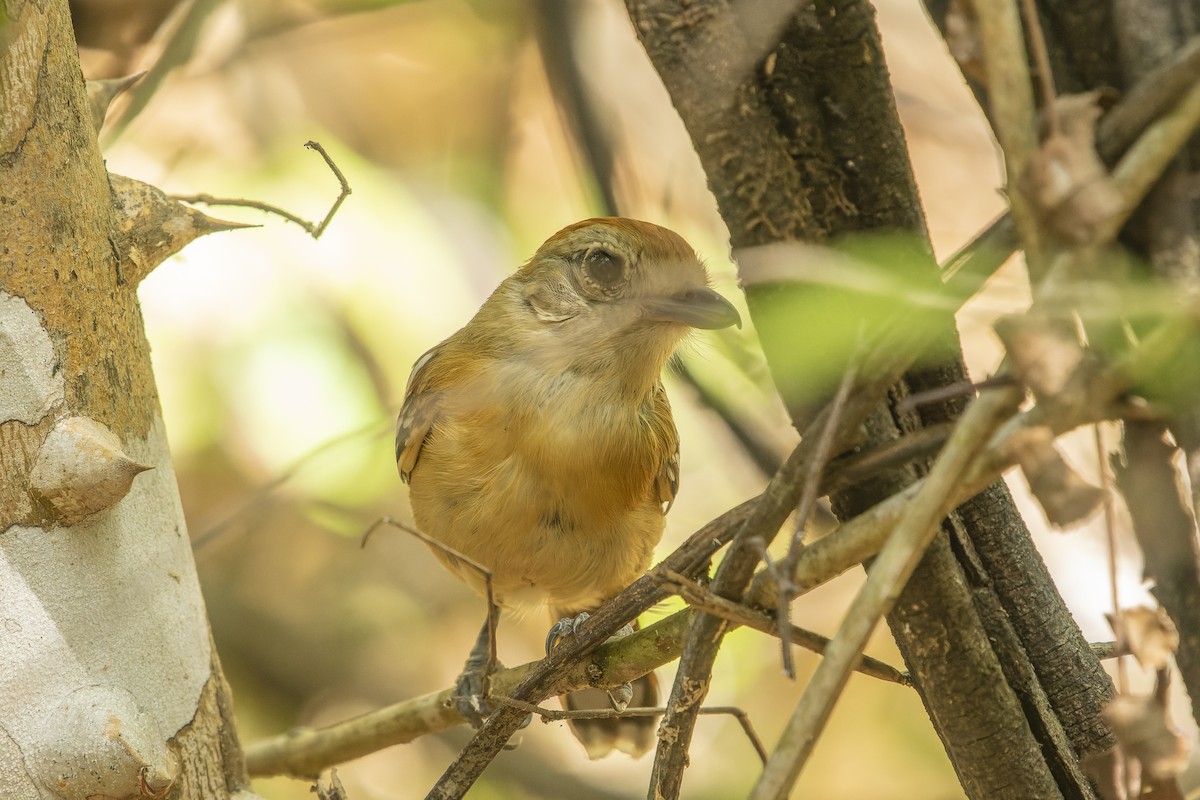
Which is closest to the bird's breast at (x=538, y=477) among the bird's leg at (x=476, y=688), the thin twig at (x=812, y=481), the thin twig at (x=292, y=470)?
the bird's leg at (x=476, y=688)

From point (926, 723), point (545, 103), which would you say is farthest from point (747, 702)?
point (545, 103)

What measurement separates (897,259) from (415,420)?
1.72 m

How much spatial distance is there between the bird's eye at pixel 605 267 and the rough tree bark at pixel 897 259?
110cm

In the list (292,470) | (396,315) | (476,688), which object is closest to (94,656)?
(476,688)

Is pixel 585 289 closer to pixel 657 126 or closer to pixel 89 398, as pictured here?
pixel 89 398

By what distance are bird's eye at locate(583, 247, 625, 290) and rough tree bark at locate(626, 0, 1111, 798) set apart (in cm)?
110

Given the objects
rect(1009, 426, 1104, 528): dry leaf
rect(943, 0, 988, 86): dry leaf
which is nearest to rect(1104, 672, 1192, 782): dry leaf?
rect(1009, 426, 1104, 528): dry leaf

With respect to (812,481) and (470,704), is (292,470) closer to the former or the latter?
(470,704)

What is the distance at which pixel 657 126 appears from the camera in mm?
5320

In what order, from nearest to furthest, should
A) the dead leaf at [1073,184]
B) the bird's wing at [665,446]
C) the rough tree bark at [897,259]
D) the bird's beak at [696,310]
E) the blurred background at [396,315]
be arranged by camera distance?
the dead leaf at [1073,184]
the rough tree bark at [897,259]
the bird's beak at [696,310]
the bird's wing at [665,446]
the blurred background at [396,315]

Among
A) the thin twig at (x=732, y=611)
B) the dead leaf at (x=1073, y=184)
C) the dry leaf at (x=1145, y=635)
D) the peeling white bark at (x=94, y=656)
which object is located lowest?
the peeling white bark at (x=94, y=656)

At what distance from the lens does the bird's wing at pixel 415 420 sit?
3080mm

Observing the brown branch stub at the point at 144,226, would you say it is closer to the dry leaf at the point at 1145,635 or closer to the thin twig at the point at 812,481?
the thin twig at the point at 812,481

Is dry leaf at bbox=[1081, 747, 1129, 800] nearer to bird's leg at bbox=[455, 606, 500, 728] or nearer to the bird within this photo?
bird's leg at bbox=[455, 606, 500, 728]
